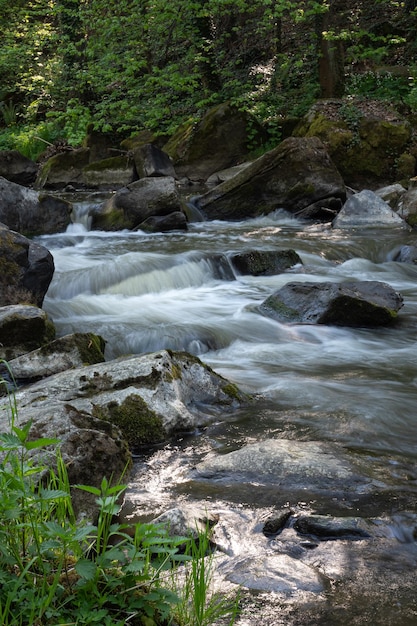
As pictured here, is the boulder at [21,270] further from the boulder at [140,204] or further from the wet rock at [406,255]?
the wet rock at [406,255]

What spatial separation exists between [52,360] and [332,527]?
3083 millimetres

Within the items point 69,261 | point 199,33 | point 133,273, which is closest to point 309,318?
point 133,273

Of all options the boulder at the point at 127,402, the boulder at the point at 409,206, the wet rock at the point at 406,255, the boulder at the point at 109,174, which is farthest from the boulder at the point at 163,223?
the boulder at the point at 127,402

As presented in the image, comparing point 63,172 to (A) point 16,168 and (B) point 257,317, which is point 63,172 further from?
(B) point 257,317

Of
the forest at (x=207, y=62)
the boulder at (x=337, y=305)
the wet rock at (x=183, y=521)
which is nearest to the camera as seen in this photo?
the wet rock at (x=183, y=521)

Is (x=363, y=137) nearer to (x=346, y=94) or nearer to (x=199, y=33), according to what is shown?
(x=346, y=94)

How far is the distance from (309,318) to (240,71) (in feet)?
49.8

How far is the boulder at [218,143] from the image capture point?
17.6 meters

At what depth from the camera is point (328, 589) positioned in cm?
265

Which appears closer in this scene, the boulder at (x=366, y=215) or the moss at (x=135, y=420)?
the moss at (x=135, y=420)

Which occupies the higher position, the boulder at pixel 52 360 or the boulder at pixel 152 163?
the boulder at pixel 152 163

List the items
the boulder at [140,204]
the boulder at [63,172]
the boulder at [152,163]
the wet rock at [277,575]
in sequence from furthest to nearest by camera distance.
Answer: the boulder at [63,172], the boulder at [152,163], the boulder at [140,204], the wet rock at [277,575]

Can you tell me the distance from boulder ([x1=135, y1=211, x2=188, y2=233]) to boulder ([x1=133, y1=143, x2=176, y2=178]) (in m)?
3.89

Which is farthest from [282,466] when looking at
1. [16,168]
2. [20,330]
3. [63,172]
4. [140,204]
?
[16,168]
